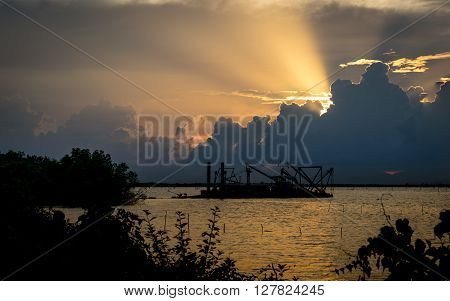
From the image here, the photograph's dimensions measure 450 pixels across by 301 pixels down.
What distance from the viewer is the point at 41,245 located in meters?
18.8

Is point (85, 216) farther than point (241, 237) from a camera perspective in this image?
No

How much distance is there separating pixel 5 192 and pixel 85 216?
6.46m

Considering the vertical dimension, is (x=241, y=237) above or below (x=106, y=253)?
below

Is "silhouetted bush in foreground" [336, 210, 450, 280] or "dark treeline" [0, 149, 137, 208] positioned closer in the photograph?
"silhouetted bush in foreground" [336, 210, 450, 280]

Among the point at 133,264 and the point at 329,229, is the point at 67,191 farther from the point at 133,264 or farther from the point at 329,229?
the point at 133,264

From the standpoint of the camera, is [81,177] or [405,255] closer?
[405,255]

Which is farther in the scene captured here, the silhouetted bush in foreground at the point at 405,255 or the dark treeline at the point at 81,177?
the dark treeline at the point at 81,177
